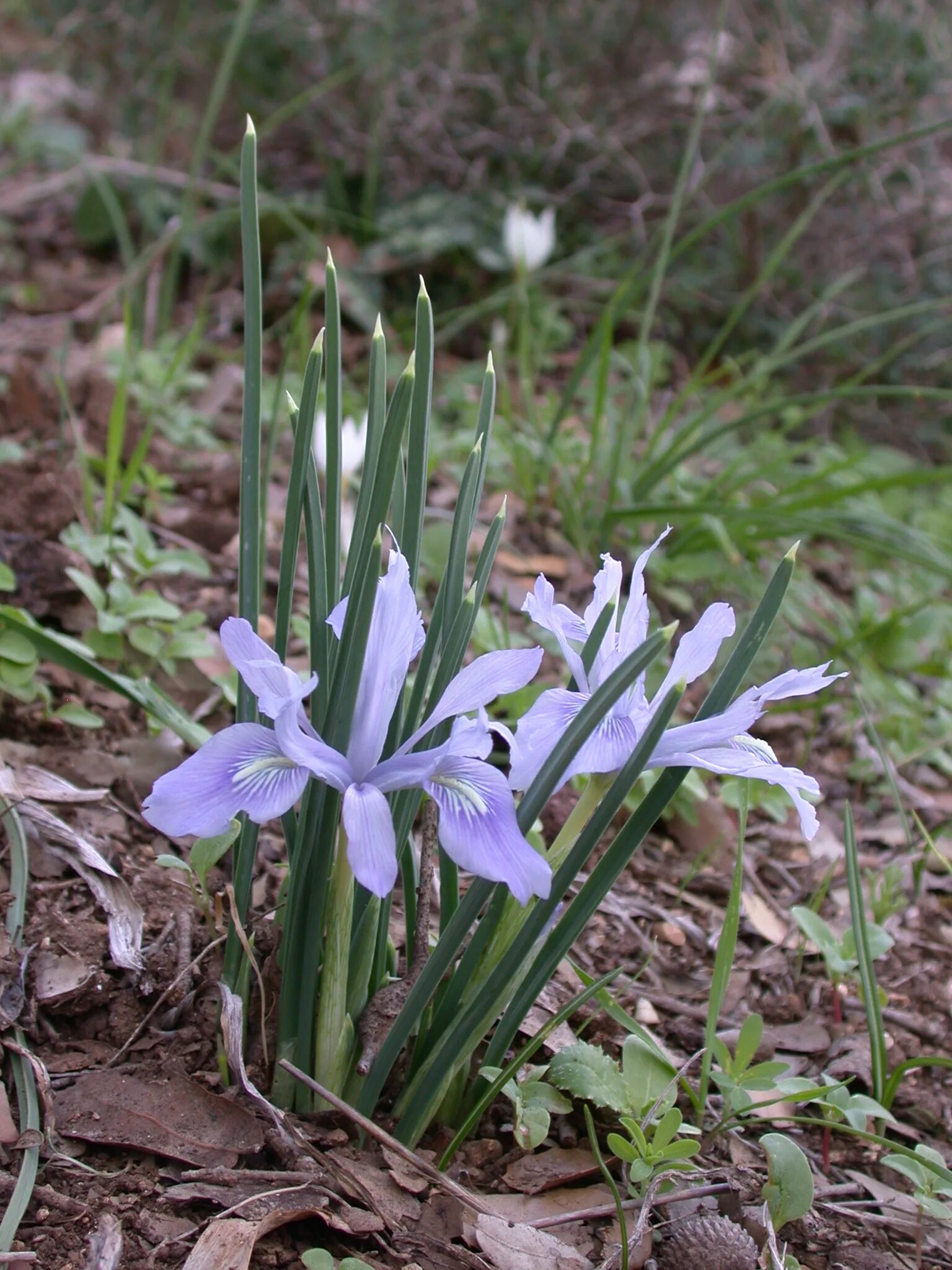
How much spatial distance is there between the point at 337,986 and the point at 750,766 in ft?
1.55

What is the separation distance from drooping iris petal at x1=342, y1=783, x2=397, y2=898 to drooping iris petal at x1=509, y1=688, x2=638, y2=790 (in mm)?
137

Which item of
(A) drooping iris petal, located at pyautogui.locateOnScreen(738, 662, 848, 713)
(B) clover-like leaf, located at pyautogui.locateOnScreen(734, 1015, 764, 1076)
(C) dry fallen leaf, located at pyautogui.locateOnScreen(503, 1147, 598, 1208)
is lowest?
(C) dry fallen leaf, located at pyautogui.locateOnScreen(503, 1147, 598, 1208)

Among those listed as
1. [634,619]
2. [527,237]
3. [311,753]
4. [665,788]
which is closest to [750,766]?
[665,788]

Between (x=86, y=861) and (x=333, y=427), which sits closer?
(x=333, y=427)

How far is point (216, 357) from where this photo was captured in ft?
11.6

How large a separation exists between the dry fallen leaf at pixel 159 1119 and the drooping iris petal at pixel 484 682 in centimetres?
50

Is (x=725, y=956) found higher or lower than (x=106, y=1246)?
higher

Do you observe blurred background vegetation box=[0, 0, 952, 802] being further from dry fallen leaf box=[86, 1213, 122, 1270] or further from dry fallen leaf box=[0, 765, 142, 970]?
dry fallen leaf box=[86, 1213, 122, 1270]

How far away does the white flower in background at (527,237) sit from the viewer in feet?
10.7

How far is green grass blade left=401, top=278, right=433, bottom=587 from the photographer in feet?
3.63

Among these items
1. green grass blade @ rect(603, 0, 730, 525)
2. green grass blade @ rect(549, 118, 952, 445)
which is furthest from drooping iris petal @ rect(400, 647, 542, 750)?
green grass blade @ rect(549, 118, 952, 445)

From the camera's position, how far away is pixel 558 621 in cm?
113

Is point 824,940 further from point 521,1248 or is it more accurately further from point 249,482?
point 249,482

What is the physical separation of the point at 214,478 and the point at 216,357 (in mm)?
1140
